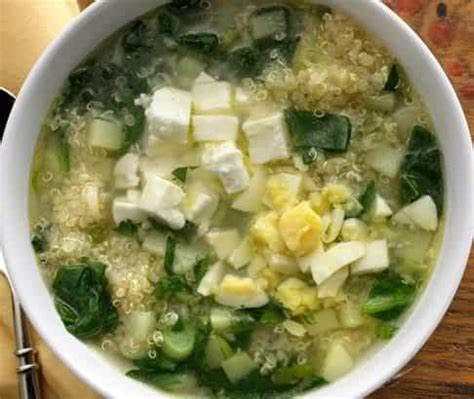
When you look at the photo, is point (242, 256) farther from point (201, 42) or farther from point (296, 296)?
point (201, 42)

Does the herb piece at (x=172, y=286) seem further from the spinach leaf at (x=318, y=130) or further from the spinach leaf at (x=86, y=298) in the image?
the spinach leaf at (x=318, y=130)

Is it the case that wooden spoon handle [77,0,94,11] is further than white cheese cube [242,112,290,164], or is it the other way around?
wooden spoon handle [77,0,94,11]

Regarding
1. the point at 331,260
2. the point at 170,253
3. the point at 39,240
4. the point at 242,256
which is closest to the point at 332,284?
the point at 331,260

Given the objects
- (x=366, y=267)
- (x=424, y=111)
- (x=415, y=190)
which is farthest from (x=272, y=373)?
(x=424, y=111)

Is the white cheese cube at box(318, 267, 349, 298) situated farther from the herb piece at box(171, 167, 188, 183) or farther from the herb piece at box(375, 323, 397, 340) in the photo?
the herb piece at box(171, 167, 188, 183)

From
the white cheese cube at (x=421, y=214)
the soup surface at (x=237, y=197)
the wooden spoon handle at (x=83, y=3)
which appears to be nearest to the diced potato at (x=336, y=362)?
the soup surface at (x=237, y=197)

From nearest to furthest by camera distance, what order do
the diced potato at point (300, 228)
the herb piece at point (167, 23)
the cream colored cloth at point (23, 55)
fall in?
1. the diced potato at point (300, 228)
2. the herb piece at point (167, 23)
3. the cream colored cloth at point (23, 55)

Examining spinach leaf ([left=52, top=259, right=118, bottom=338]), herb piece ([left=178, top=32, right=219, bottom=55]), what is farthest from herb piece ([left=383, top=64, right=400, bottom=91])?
spinach leaf ([left=52, top=259, right=118, bottom=338])
